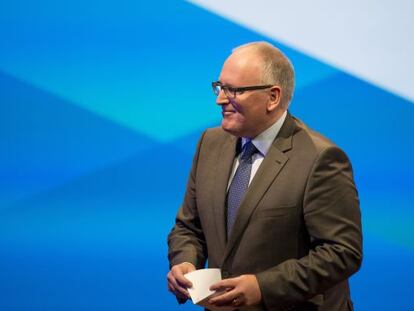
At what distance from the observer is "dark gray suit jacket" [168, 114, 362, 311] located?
2.19m

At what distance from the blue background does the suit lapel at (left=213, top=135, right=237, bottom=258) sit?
4.69ft

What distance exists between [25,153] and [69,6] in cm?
76

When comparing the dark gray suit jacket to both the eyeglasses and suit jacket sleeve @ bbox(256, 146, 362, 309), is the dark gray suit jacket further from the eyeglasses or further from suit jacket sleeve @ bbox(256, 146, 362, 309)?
the eyeglasses

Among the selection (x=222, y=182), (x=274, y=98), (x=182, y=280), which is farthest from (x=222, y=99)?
(x=182, y=280)

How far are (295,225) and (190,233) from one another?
42cm

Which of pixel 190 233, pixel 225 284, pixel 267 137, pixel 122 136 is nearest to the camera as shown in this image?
pixel 225 284

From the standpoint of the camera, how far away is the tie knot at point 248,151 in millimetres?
2365

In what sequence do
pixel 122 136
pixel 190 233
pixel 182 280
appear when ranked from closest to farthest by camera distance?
pixel 182 280 → pixel 190 233 → pixel 122 136

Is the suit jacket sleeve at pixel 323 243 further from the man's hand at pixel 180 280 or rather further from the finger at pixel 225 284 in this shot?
the man's hand at pixel 180 280

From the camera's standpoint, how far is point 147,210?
13.0 feet

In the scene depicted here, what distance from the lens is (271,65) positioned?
2.29 meters

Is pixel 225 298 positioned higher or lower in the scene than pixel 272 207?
lower

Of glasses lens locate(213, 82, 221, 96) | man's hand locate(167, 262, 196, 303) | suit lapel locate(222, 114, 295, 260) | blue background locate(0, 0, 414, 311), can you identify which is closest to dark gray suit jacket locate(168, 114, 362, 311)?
suit lapel locate(222, 114, 295, 260)

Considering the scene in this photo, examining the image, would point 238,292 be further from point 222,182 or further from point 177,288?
point 222,182
